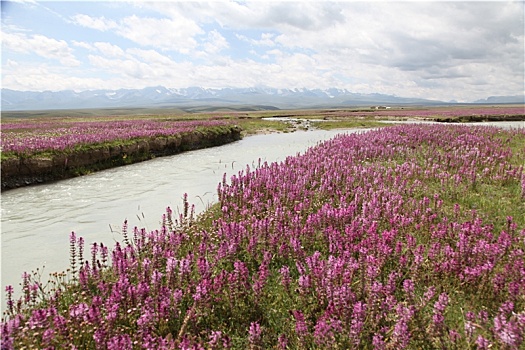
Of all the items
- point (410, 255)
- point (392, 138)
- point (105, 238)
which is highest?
point (392, 138)

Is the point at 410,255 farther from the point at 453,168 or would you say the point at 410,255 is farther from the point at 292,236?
the point at 453,168

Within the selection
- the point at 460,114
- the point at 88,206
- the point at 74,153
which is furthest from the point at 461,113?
the point at 88,206

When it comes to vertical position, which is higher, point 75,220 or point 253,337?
point 253,337

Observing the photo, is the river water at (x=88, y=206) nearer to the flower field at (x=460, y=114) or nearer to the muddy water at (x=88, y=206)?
the muddy water at (x=88, y=206)

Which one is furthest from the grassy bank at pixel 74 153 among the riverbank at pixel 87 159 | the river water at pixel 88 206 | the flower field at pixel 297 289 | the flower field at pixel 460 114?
the flower field at pixel 460 114

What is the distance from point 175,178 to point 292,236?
11.0 m

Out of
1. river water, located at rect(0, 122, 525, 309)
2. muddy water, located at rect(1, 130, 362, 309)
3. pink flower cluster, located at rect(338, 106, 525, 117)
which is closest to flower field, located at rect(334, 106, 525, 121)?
pink flower cluster, located at rect(338, 106, 525, 117)

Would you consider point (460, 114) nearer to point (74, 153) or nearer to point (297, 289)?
point (74, 153)

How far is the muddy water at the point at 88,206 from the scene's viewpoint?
8.15 metres

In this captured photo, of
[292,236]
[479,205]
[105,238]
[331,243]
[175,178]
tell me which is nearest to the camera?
[331,243]

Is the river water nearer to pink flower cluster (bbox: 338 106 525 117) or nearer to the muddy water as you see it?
the muddy water

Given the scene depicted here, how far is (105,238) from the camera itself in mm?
9109

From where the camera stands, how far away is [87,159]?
1925 cm

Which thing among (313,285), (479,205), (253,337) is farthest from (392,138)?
(253,337)
